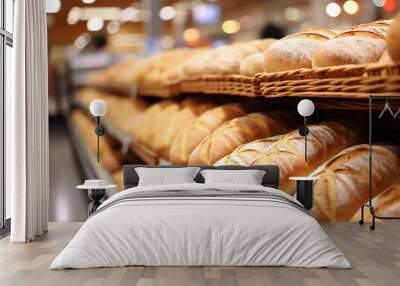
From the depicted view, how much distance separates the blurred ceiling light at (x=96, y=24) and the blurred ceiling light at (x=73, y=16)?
13 cm

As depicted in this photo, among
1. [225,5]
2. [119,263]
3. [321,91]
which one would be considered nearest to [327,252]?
[119,263]

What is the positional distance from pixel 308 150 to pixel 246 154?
59 cm

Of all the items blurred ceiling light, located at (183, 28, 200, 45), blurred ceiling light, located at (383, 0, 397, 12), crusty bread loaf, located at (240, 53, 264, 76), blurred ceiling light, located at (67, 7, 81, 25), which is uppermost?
blurred ceiling light, located at (383, 0, 397, 12)

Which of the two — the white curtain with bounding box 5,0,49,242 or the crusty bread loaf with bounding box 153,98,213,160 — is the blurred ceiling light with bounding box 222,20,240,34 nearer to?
the crusty bread loaf with bounding box 153,98,213,160

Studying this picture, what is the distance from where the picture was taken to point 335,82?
5.69 m

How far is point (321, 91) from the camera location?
232 inches

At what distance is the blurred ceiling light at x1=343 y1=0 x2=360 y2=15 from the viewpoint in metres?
6.30

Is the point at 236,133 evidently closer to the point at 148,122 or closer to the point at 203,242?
the point at 148,122

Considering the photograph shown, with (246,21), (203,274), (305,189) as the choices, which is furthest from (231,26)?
(203,274)

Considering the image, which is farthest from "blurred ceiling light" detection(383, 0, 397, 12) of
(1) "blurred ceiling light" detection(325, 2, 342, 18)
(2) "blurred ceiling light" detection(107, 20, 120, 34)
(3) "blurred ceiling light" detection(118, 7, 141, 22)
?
(2) "blurred ceiling light" detection(107, 20, 120, 34)

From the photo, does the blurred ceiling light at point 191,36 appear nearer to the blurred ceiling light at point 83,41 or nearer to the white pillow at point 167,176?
the blurred ceiling light at point 83,41

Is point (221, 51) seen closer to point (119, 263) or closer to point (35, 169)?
point (35, 169)

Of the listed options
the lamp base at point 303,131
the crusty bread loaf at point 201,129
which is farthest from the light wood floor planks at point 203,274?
the crusty bread loaf at point 201,129

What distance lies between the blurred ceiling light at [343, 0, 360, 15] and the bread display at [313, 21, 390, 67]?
0.30 metres
